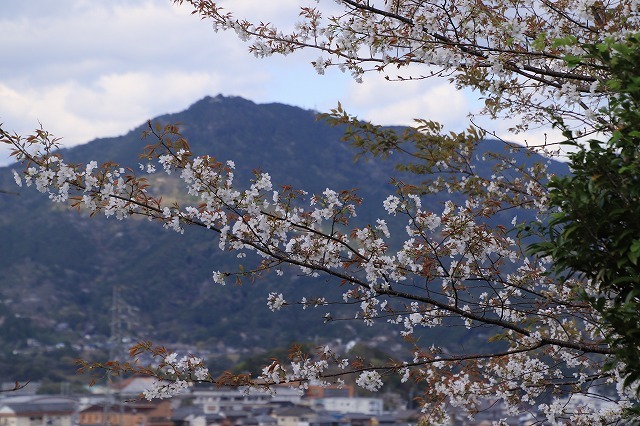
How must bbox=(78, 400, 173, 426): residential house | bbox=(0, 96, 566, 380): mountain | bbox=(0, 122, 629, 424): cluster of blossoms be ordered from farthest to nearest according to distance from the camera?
bbox=(0, 96, 566, 380): mountain → bbox=(78, 400, 173, 426): residential house → bbox=(0, 122, 629, 424): cluster of blossoms

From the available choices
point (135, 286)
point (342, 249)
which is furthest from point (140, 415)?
point (342, 249)

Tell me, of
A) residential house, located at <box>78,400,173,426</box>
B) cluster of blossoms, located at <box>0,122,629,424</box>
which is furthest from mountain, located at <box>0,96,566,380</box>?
cluster of blossoms, located at <box>0,122,629,424</box>

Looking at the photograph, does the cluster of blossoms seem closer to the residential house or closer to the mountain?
the residential house

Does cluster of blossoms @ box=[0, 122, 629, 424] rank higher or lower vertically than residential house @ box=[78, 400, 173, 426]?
lower

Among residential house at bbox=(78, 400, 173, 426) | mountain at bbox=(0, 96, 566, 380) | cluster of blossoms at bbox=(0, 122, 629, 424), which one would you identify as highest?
mountain at bbox=(0, 96, 566, 380)

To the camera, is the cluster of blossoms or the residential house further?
the residential house

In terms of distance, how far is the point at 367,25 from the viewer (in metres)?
5.20

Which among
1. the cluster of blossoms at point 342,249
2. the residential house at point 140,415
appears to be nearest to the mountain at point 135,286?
the residential house at point 140,415

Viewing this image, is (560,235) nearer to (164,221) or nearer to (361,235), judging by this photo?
(361,235)

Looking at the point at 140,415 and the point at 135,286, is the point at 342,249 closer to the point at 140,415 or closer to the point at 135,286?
the point at 140,415

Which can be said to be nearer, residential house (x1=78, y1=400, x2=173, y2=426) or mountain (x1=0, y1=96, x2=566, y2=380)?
residential house (x1=78, y1=400, x2=173, y2=426)

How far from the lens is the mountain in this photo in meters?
84.7

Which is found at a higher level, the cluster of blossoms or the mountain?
the mountain

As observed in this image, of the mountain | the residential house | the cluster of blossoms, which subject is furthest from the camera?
the mountain
